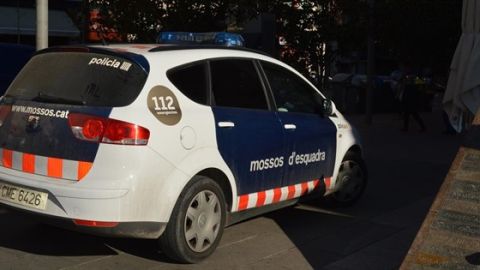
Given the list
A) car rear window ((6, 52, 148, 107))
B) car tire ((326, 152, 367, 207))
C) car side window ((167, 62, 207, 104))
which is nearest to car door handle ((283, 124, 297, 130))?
car side window ((167, 62, 207, 104))

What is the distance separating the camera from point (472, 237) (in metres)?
3.96

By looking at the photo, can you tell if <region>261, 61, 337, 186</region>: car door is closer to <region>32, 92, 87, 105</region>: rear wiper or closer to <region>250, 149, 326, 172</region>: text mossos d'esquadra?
<region>250, 149, 326, 172</region>: text mossos d'esquadra

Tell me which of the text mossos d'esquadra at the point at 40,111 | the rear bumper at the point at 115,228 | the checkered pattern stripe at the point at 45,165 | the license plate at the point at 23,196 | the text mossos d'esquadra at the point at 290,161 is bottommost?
the rear bumper at the point at 115,228

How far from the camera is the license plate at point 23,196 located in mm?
4672

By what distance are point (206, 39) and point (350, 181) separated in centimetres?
225

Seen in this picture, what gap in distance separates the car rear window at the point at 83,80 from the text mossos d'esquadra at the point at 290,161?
4.42 ft

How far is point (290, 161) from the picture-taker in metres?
5.96

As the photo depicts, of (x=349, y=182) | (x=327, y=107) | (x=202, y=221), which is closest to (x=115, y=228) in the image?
(x=202, y=221)

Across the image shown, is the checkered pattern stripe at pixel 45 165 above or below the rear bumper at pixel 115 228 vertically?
above

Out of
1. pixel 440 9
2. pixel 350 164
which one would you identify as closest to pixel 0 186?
pixel 350 164

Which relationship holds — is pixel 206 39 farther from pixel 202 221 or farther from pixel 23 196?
pixel 23 196

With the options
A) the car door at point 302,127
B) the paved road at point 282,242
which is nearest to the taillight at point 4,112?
the paved road at point 282,242

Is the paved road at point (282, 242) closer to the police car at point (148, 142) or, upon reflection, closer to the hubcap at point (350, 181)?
the hubcap at point (350, 181)

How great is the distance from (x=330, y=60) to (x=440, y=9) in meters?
5.27
